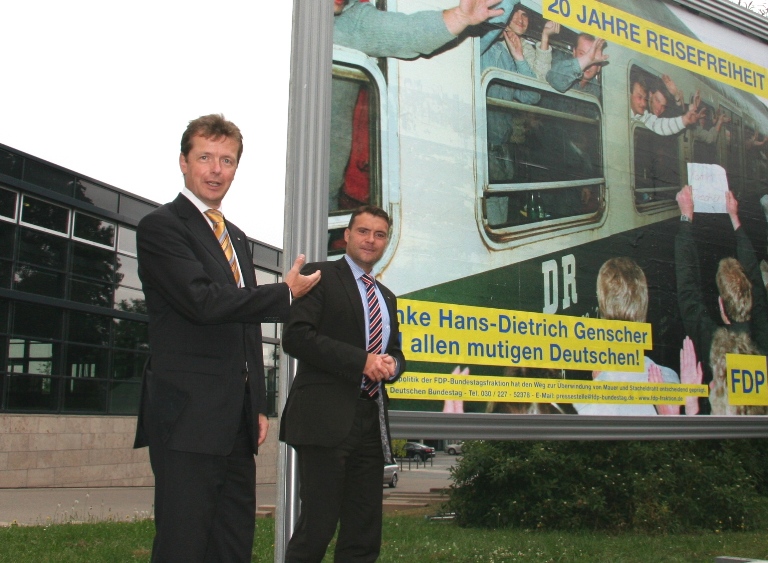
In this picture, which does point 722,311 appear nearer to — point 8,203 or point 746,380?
point 746,380

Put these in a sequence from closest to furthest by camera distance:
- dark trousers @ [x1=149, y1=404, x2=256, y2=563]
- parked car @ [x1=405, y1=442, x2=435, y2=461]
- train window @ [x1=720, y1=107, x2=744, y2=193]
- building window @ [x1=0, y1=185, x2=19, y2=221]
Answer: dark trousers @ [x1=149, y1=404, x2=256, y2=563]
train window @ [x1=720, y1=107, x2=744, y2=193]
building window @ [x1=0, y1=185, x2=19, y2=221]
parked car @ [x1=405, y1=442, x2=435, y2=461]

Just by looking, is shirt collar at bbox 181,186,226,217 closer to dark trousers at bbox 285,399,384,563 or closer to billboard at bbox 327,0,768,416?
dark trousers at bbox 285,399,384,563

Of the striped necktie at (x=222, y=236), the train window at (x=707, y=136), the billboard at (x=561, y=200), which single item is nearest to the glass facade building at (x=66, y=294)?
the train window at (x=707, y=136)

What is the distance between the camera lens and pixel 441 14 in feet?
16.1

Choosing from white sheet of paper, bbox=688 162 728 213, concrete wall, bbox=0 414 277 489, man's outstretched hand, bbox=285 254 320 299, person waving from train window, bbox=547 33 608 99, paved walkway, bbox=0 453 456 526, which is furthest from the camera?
concrete wall, bbox=0 414 277 489

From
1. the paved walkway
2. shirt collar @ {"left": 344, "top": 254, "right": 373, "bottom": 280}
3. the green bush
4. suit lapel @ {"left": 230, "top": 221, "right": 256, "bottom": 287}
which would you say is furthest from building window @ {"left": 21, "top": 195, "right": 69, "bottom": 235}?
suit lapel @ {"left": 230, "top": 221, "right": 256, "bottom": 287}

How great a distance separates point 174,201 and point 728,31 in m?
5.59

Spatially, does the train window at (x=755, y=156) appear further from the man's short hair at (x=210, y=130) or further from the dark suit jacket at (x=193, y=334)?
the dark suit jacket at (x=193, y=334)

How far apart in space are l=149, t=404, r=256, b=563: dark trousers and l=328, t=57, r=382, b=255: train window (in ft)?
6.23

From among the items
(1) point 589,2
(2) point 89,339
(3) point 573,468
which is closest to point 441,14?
(1) point 589,2

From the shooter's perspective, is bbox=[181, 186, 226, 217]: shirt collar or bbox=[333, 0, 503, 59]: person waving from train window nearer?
bbox=[181, 186, 226, 217]: shirt collar

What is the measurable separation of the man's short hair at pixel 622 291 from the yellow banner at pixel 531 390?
0.46 metres

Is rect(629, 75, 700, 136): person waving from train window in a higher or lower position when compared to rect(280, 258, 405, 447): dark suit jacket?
higher

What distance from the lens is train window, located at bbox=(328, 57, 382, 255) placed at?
14.0ft
